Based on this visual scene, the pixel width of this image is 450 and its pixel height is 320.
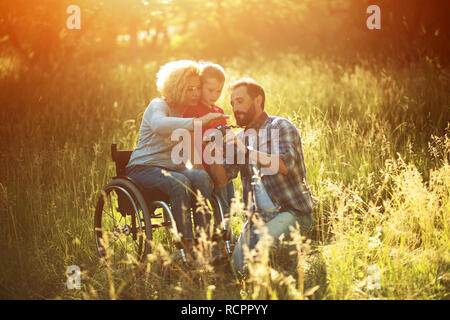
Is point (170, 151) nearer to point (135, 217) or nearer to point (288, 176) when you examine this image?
point (135, 217)

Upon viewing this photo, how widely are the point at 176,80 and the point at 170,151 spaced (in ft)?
1.70

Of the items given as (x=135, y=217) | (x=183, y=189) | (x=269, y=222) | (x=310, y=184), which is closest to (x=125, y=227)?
(x=135, y=217)

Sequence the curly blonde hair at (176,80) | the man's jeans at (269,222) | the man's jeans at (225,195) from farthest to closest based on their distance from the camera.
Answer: the man's jeans at (225,195)
the curly blonde hair at (176,80)
the man's jeans at (269,222)

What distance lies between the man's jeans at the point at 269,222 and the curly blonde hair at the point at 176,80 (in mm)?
875

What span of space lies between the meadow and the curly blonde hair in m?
1.20

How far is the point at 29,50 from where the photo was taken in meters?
8.02

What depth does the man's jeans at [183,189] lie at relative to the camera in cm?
323

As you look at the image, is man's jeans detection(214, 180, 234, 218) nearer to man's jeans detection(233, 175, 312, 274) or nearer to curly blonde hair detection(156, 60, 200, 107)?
man's jeans detection(233, 175, 312, 274)

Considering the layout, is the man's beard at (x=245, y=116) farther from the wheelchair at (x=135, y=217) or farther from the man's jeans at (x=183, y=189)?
the wheelchair at (x=135, y=217)

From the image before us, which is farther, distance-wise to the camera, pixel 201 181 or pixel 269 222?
pixel 269 222

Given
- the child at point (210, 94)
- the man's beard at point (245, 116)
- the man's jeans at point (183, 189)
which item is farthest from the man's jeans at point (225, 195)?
the man's beard at point (245, 116)

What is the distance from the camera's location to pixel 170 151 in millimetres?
3650
